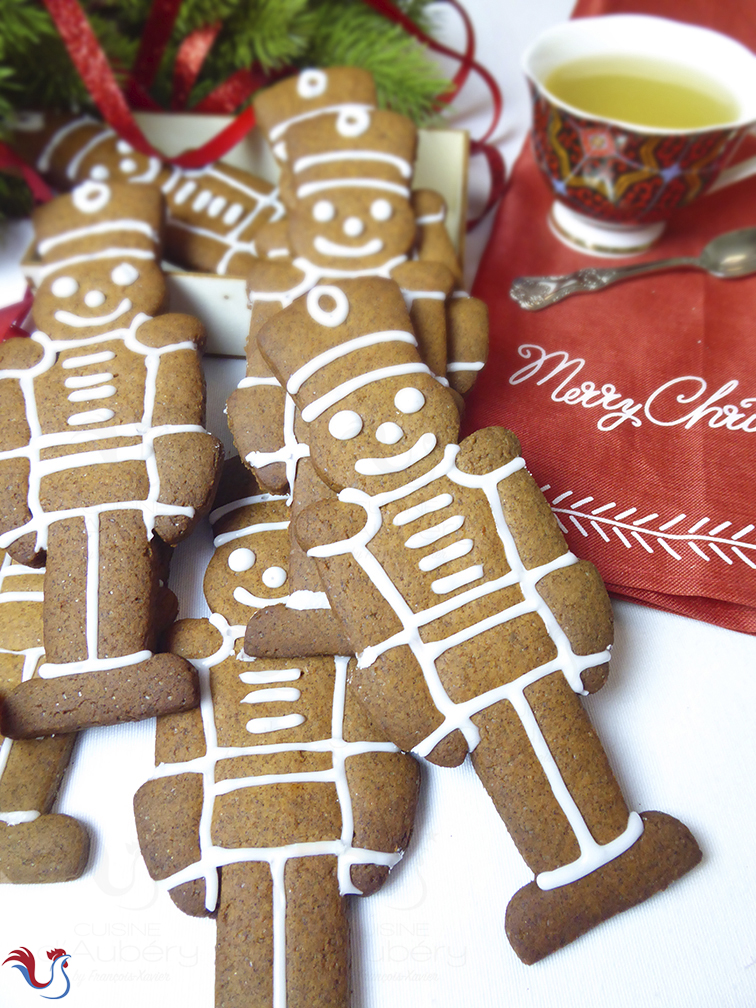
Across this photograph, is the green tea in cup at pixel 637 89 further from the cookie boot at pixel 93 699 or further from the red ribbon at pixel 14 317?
the cookie boot at pixel 93 699

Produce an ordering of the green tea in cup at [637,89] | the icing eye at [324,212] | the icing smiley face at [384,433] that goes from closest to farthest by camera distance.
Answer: the icing smiley face at [384,433] < the icing eye at [324,212] < the green tea in cup at [637,89]

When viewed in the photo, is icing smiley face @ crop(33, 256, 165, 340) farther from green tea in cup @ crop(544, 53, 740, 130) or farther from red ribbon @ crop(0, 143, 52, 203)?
green tea in cup @ crop(544, 53, 740, 130)

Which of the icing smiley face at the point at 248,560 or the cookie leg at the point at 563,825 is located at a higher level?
the icing smiley face at the point at 248,560

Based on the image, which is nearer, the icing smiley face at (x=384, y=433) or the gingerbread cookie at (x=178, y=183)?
the icing smiley face at (x=384, y=433)

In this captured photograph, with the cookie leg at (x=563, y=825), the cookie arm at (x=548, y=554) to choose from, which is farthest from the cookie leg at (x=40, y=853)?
the cookie arm at (x=548, y=554)

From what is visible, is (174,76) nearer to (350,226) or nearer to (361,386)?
(350,226)

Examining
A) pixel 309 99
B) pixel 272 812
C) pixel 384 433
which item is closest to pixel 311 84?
pixel 309 99

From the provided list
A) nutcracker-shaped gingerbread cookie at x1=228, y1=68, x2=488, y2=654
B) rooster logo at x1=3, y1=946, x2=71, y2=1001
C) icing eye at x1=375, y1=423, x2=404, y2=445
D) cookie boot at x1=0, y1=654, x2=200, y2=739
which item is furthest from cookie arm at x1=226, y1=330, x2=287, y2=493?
rooster logo at x1=3, y1=946, x2=71, y2=1001
